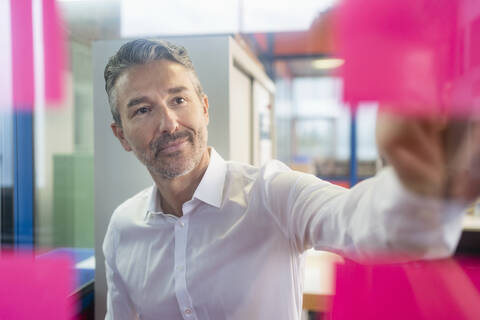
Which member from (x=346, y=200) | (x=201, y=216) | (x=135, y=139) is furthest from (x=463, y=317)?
(x=135, y=139)

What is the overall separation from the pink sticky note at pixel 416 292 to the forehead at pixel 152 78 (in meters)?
0.50

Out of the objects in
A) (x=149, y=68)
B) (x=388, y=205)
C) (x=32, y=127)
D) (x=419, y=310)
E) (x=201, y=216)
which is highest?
(x=149, y=68)

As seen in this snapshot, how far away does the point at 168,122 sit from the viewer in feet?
2.17

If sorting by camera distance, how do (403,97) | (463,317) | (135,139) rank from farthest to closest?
(135,139)
(463,317)
(403,97)

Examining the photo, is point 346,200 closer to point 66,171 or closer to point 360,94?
point 360,94

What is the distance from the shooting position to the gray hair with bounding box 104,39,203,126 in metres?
0.67

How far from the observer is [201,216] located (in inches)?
30.5

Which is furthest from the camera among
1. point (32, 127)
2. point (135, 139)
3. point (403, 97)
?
point (32, 127)

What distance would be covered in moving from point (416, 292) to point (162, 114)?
57cm

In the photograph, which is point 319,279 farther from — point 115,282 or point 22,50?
point 22,50

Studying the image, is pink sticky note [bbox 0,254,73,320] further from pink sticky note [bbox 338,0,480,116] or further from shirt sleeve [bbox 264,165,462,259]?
pink sticky note [bbox 338,0,480,116]

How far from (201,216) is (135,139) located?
0.23m

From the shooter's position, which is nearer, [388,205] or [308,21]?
[388,205]

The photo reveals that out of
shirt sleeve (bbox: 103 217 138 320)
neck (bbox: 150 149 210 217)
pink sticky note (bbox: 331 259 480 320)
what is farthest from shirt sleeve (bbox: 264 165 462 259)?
shirt sleeve (bbox: 103 217 138 320)
